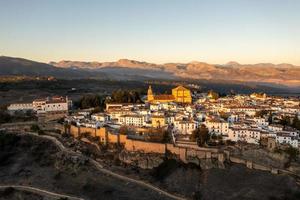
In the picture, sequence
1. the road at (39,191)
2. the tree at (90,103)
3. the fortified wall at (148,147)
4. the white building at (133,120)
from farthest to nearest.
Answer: the tree at (90,103)
the white building at (133,120)
the fortified wall at (148,147)
the road at (39,191)

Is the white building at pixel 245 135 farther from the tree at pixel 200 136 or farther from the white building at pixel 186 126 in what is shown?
the white building at pixel 186 126

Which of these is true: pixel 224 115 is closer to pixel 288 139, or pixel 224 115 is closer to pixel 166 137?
pixel 288 139

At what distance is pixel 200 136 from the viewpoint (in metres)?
37.7

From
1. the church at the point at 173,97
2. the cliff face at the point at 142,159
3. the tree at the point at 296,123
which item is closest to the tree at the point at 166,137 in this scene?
the cliff face at the point at 142,159

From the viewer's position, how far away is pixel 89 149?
39.3 meters

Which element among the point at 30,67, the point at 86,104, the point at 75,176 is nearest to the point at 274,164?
the point at 75,176

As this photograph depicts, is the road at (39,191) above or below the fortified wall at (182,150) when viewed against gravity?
below

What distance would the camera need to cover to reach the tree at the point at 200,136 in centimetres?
3719

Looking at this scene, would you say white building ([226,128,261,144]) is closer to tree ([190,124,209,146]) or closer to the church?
tree ([190,124,209,146])

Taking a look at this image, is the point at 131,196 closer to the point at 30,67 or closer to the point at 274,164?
the point at 274,164

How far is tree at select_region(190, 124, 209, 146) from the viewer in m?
37.2

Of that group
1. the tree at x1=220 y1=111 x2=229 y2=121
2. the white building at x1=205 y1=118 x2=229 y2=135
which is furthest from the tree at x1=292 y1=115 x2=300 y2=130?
the white building at x1=205 y1=118 x2=229 y2=135

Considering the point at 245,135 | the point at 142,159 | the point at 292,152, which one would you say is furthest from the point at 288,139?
the point at 142,159

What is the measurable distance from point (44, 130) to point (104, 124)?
7423 millimetres
